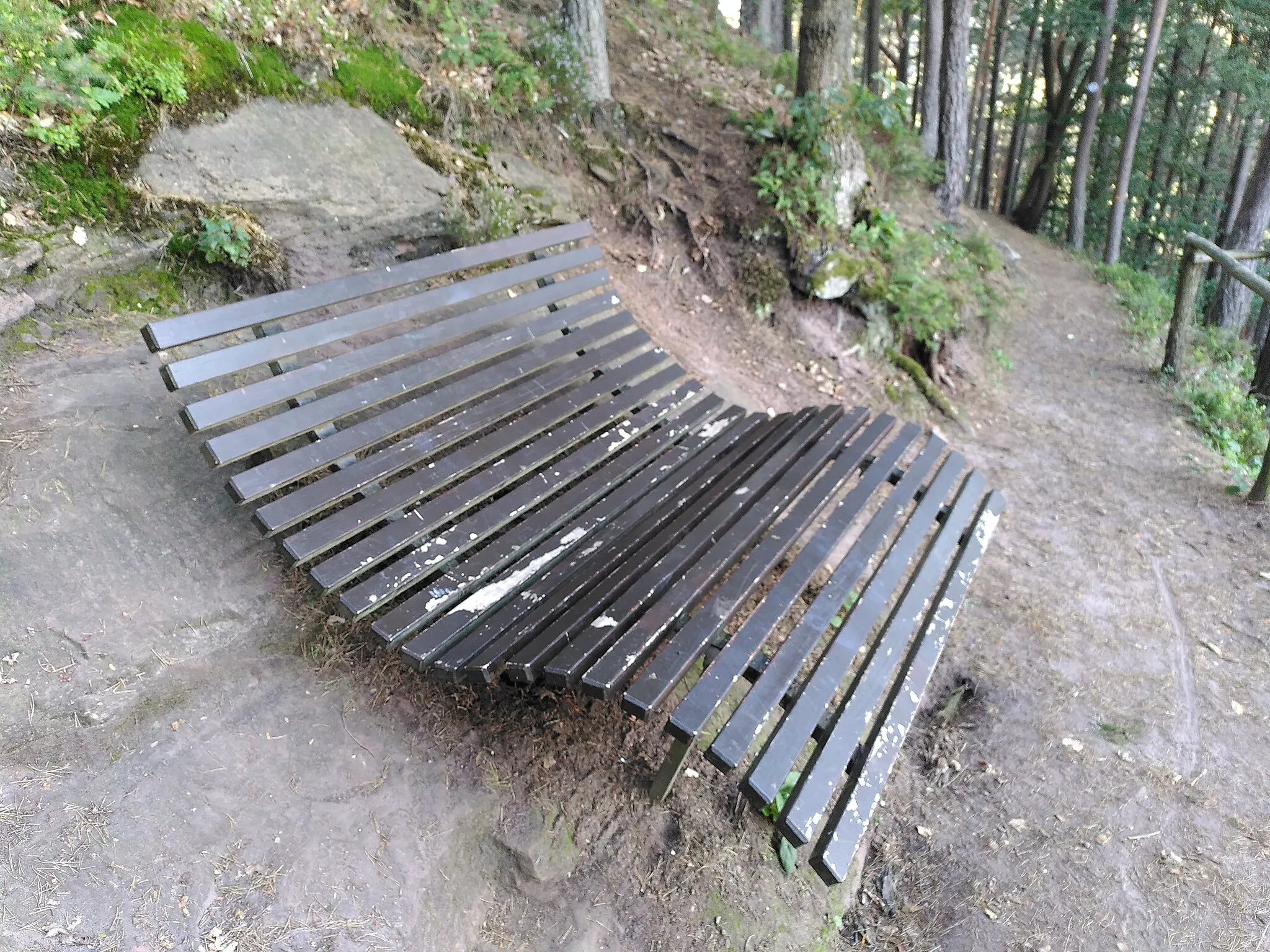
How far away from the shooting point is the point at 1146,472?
5.63m

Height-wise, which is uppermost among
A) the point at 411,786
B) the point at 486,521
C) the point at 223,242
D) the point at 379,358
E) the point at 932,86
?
the point at 932,86

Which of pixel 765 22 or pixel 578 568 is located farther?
pixel 765 22

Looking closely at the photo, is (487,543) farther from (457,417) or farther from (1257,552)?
(1257,552)

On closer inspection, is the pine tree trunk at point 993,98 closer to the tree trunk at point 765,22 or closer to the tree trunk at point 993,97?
the tree trunk at point 993,97

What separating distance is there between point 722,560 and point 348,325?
5.64 feet

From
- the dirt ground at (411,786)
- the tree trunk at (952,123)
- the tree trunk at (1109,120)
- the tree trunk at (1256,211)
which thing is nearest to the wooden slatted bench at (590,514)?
the dirt ground at (411,786)

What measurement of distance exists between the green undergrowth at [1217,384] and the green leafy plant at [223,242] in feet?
21.3

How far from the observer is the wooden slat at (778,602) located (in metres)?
2.00

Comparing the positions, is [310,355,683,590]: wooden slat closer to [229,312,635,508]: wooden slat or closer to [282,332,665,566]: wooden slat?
[282,332,665,566]: wooden slat

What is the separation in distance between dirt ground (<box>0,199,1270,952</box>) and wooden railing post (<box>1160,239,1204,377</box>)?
4654mm

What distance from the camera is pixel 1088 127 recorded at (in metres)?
14.8

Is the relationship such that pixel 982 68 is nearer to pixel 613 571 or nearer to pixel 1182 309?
pixel 1182 309

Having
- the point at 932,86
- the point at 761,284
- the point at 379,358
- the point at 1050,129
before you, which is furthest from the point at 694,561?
the point at 1050,129

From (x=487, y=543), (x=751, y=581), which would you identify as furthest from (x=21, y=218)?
(x=751, y=581)
